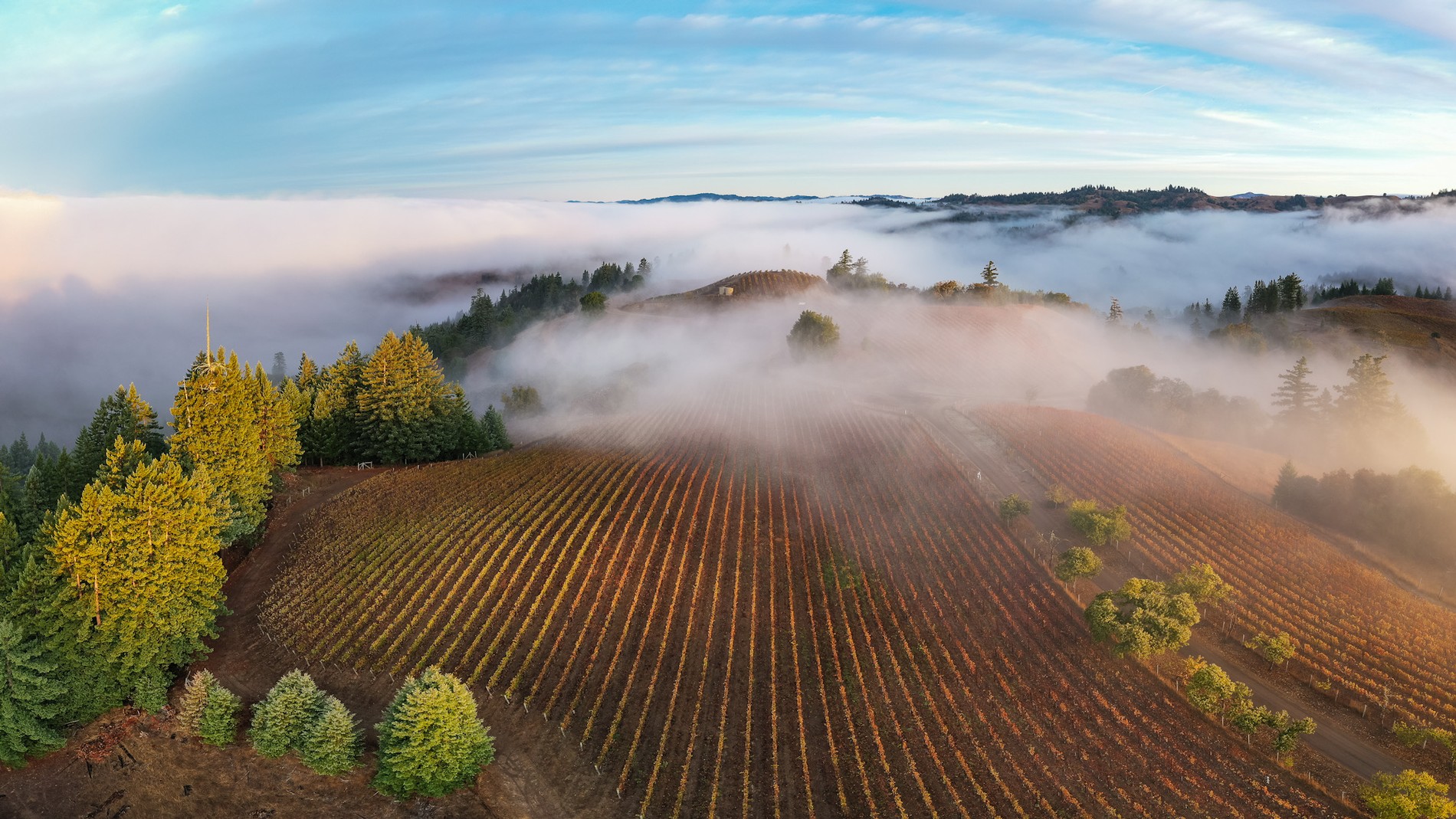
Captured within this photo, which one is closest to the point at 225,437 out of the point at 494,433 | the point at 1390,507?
the point at 494,433

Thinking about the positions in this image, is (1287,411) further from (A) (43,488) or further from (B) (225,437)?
(A) (43,488)

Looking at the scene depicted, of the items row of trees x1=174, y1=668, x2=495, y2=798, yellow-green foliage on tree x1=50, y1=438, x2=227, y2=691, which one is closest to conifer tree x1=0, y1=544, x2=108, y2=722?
yellow-green foliage on tree x1=50, y1=438, x2=227, y2=691

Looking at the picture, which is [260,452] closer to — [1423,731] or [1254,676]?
[1254,676]

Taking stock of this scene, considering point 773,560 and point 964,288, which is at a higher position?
point 964,288

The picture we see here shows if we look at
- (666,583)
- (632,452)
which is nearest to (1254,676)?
(666,583)

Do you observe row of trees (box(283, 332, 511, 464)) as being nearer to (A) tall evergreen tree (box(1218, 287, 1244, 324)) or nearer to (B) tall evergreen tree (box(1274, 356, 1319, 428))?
(B) tall evergreen tree (box(1274, 356, 1319, 428))

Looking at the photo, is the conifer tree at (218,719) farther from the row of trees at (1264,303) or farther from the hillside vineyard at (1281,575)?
the row of trees at (1264,303)

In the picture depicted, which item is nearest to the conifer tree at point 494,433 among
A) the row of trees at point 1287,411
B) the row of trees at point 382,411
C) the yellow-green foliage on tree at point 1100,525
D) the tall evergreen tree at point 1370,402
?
the row of trees at point 382,411
